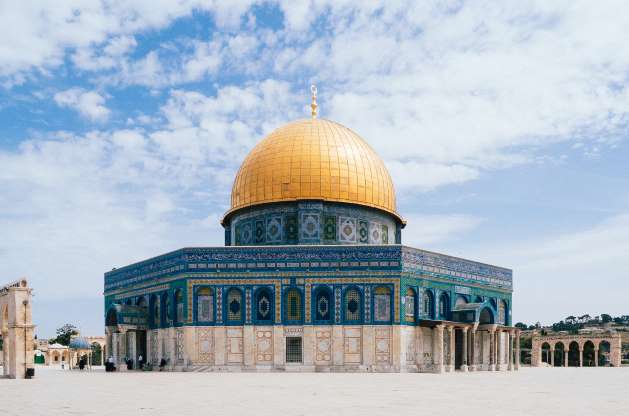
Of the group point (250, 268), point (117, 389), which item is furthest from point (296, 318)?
point (117, 389)

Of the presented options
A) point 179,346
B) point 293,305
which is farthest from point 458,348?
point 179,346

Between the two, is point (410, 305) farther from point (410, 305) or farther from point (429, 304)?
point (429, 304)

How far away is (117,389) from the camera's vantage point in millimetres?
19594

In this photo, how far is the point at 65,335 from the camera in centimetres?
9400

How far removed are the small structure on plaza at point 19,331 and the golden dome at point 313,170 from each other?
47.2ft

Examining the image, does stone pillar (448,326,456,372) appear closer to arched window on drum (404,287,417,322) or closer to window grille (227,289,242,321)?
arched window on drum (404,287,417,322)

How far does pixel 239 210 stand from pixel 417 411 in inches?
1111

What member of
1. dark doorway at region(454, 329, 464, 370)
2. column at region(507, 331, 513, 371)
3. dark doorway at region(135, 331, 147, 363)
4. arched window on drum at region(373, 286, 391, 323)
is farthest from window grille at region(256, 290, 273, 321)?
column at region(507, 331, 513, 371)

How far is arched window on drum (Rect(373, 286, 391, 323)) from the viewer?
34.2 m

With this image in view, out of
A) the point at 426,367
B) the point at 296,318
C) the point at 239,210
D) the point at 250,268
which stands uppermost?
the point at 239,210

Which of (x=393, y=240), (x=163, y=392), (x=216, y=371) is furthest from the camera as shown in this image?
(x=393, y=240)

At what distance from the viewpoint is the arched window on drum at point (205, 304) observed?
3456 centimetres

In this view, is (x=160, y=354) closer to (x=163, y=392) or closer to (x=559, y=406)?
(x=163, y=392)

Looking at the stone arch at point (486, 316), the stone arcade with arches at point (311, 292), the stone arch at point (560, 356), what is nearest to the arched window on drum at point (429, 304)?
the stone arcade with arches at point (311, 292)
